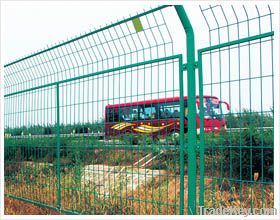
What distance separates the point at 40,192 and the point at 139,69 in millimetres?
3124

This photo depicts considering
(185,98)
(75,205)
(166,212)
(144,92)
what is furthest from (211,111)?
(75,205)

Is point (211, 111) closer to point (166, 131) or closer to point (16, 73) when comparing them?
point (166, 131)

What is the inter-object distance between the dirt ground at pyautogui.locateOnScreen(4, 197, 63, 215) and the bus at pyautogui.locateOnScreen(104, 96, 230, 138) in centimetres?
199

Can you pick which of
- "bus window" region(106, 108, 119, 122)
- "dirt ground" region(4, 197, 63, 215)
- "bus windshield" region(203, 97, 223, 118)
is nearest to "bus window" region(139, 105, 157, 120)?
"bus window" region(106, 108, 119, 122)

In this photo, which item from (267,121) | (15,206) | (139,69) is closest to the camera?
(267,121)

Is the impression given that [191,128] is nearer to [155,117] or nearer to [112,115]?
[155,117]

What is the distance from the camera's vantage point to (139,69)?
182 inches

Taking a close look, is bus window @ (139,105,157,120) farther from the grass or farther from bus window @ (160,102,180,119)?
the grass

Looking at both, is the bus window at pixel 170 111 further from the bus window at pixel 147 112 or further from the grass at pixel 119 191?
the grass at pixel 119 191

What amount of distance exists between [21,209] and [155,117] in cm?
356

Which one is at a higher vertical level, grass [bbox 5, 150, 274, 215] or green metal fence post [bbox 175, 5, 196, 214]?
green metal fence post [bbox 175, 5, 196, 214]

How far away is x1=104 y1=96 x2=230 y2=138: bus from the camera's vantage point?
3.92m

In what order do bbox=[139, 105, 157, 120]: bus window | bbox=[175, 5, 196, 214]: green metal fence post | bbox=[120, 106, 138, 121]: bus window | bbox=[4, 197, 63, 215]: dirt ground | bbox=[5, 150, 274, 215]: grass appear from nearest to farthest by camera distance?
bbox=[175, 5, 196, 214]: green metal fence post < bbox=[139, 105, 157, 120]: bus window < bbox=[5, 150, 274, 215]: grass < bbox=[120, 106, 138, 121]: bus window < bbox=[4, 197, 63, 215]: dirt ground

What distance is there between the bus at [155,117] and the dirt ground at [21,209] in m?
1.99
